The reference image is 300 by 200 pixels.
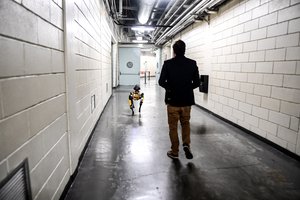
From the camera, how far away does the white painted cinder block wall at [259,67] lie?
10.00 feet

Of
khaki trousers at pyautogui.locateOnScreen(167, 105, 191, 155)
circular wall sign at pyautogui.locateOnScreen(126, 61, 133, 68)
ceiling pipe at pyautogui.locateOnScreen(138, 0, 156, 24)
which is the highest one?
ceiling pipe at pyautogui.locateOnScreen(138, 0, 156, 24)

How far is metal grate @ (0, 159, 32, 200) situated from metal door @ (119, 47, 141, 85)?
12.2 metres

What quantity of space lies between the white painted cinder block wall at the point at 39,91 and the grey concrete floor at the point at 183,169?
431 millimetres

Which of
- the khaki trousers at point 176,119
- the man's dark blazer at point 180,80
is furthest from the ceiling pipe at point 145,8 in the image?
the khaki trousers at point 176,119

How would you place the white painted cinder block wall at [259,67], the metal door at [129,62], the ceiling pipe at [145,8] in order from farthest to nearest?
the metal door at [129,62]
the ceiling pipe at [145,8]
the white painted cinder block wall at [259,67]

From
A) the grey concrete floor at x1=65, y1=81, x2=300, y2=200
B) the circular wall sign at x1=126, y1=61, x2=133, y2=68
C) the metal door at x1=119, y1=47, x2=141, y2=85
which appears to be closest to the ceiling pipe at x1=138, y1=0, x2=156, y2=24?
the grey concrete floor at x1=65, y1=81, x2=300, y2=200

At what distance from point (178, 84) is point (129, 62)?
10.7 m

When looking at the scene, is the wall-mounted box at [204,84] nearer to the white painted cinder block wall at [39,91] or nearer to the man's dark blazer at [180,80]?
the man's dark blazer at [180,80]

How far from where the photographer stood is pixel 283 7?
3.19 meters

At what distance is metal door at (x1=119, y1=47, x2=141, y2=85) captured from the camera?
1308 cm

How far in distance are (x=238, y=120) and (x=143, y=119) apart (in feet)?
7.06

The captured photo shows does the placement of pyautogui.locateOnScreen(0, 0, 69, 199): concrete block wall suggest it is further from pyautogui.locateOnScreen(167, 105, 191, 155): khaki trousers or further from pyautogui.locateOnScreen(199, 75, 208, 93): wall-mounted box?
pyautogui.locateOnScreen(199, 75, 208, 93): wall-mounted box

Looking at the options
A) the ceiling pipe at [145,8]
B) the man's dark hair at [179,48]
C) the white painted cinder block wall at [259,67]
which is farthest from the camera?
the ceiling pipe at [145,8]

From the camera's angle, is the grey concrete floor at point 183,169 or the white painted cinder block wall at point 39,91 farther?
the grey concrete floor at point 183,169
